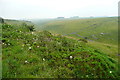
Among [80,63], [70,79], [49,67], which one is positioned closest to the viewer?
[70,79]

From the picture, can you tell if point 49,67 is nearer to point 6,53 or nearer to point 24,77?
point 24,77

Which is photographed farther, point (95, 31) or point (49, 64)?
point (95, 31)

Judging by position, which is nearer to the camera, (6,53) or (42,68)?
(42,68)

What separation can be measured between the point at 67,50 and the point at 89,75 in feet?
13.6

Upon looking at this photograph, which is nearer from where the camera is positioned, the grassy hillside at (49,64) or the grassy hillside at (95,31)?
the grassy hillside at (49,64)

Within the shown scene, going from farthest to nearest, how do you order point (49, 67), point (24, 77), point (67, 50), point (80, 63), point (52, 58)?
point (67, 50), point (52, 58), point (80, 63), point (49, 67), point (24, 77)

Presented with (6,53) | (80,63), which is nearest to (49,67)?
(80,63)

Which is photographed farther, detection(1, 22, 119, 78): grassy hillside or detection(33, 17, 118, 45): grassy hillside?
detection(33, 17, 118, 45): grassy hillside

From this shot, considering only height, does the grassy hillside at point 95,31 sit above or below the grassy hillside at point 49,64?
above

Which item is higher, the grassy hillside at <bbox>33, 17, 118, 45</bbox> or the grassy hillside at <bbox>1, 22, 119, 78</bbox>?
the grassy hillside at <bbox>33, 17, 118, 45</bbox>

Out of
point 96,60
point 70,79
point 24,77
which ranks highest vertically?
point 96,60

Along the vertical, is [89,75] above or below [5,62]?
below

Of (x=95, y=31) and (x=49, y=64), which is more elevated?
(x=95, y=31)

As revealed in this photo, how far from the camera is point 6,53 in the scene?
8.74m
